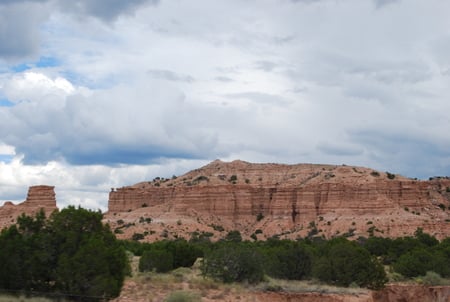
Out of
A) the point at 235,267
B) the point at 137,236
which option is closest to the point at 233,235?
the point at 137,236

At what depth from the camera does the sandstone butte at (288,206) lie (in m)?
98.2

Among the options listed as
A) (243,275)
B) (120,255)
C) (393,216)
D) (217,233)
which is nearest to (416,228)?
(393,216)

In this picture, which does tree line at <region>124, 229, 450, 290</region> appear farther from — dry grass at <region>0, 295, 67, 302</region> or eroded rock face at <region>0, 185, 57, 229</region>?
eroded rock face at <region>0, 185, 57, 229</region>

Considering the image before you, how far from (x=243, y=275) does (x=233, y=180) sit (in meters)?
95.8

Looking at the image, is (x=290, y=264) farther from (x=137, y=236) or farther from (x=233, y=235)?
(x=233, y=235)

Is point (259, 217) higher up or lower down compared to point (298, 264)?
higher up

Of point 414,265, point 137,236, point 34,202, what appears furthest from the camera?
point 34,202

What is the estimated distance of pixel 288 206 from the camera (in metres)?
113

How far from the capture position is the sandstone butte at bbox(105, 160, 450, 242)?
98250 mm

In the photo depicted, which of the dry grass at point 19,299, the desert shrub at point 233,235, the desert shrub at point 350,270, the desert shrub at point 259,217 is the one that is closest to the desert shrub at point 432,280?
the desert shrub at point 350,270

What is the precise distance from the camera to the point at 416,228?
304ft

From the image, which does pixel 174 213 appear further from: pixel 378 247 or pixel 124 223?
pixel 378 247

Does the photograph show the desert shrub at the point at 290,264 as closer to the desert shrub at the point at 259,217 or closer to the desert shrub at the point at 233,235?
the desert shrub at the point at 233,235

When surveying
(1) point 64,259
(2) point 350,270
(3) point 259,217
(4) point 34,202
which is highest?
(4) point 34,202
